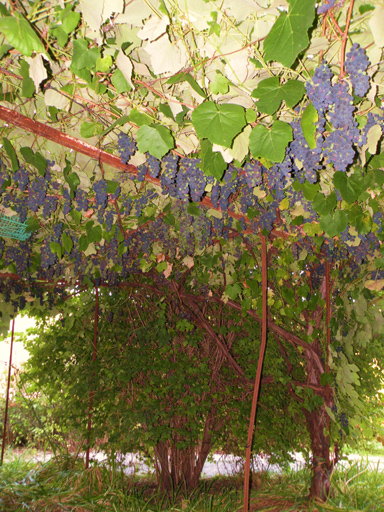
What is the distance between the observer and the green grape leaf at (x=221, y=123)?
133 cm

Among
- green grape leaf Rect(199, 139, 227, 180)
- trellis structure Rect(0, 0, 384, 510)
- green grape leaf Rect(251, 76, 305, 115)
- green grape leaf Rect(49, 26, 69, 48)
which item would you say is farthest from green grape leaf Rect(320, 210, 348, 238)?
green grape leaf Rect(49, 26, 69, 48)

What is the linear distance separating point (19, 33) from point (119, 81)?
1.36 feet

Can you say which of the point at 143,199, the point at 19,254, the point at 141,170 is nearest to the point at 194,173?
the point at 141,170

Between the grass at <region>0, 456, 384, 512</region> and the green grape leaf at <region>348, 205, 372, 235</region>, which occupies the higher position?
the green grape leaf at <region>348, 205, 372, 235</region>

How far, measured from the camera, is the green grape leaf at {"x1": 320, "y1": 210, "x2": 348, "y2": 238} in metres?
1.91

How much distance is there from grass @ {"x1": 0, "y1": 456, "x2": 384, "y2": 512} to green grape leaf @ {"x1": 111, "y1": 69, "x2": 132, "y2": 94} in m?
3.22

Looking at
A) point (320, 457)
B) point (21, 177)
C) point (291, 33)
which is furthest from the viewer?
point (320, 457)

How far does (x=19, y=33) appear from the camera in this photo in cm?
101

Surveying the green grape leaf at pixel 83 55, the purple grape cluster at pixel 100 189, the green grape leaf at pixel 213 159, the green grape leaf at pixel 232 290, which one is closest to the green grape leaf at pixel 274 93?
the green grape leaf at pixel 213 159

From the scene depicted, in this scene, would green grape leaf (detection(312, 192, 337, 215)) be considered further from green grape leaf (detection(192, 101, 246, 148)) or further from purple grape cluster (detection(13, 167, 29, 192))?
purple grape cluster (detection(13, 167, 29, 192))

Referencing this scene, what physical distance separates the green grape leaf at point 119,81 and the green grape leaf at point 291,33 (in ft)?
1.80

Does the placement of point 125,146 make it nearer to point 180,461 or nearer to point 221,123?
point 221,123

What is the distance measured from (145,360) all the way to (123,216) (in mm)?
1810

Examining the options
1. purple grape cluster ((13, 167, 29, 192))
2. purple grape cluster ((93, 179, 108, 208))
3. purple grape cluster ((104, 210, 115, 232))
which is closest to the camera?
purple grape cluster ((13, 167, 29, 192))
